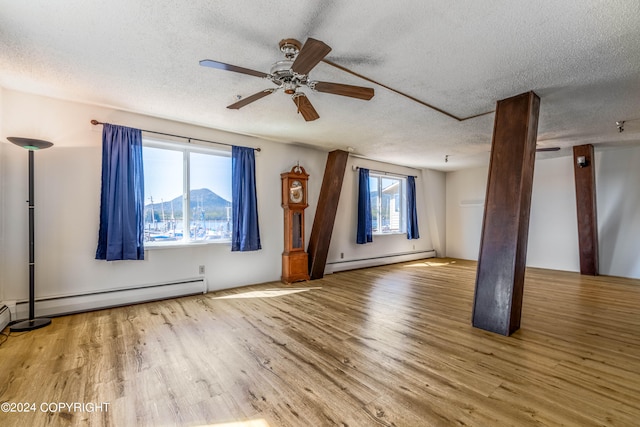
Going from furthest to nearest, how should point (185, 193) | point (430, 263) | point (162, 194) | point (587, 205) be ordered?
point (430, 263) < point (587, 205) < point (185, 193) < point (162, 194)

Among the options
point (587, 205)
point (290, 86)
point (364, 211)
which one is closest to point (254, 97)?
point (290, 86)

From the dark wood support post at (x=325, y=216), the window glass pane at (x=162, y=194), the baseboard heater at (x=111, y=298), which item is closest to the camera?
the baseboard heater at (x=111, y=298)

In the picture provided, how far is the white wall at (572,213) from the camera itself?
17.5ft

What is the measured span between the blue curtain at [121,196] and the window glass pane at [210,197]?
735 millimetres

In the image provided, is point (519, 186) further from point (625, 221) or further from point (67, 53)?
point (625, 221)

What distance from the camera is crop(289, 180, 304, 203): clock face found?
4949mm

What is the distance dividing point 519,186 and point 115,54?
3.82 metres

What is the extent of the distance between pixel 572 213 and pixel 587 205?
686 millimetres

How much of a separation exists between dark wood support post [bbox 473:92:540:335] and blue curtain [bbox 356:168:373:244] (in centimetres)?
325

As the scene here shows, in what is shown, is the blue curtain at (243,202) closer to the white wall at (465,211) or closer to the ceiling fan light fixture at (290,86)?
the ceiling fan light fixture at (290,86)

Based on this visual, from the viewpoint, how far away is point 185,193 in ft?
13.7

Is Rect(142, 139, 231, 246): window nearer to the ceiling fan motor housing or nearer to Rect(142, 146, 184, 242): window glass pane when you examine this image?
Rect(142, 146, 184, 242): window glass pane

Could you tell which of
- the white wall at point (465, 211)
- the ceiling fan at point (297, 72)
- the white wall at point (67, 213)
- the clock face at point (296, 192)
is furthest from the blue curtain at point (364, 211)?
A: the ceiling fan at point (297, 72)

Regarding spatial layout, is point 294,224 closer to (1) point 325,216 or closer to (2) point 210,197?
(1) point 325,216
